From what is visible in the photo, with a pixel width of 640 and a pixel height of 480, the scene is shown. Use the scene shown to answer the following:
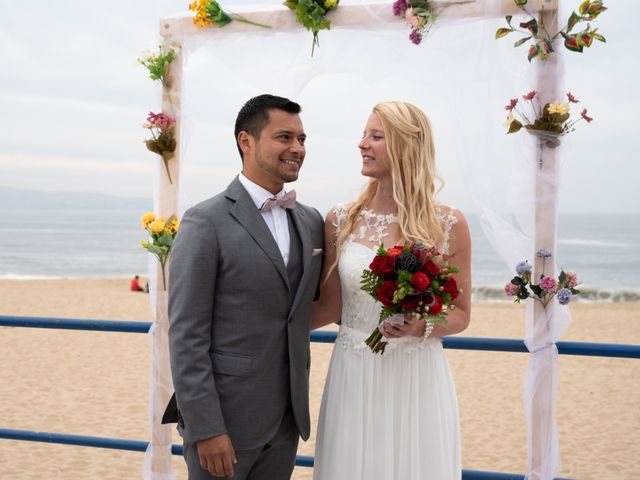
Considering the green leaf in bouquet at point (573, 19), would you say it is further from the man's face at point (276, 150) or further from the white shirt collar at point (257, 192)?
the white shirt collar at point (257, 192)

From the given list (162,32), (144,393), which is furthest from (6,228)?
(162,32)

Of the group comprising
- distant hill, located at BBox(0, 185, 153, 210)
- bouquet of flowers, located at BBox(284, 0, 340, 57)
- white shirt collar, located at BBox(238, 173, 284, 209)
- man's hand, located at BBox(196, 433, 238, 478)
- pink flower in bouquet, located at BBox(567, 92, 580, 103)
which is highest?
distant hill, located at BBox(0, 185, 153, 210)

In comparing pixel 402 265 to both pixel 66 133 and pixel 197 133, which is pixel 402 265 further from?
pixel 66 133

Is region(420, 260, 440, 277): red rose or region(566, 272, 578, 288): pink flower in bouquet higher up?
region(420, 260, 440, 277): red rose

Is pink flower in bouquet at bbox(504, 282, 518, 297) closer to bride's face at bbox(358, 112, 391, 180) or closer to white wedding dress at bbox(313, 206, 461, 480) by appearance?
white wedding dress at bbox(313, 206, 461, 480)

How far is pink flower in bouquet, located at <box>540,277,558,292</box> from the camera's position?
123 inches

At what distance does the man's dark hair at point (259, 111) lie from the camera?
2.50 m

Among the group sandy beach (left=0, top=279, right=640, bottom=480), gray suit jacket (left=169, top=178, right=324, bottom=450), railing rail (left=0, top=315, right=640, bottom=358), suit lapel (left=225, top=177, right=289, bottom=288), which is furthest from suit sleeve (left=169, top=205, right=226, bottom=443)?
sandy beach (left=0, top=279, right=640, bottom=480)

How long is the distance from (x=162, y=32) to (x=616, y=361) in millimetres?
11447

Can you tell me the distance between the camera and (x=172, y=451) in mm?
3691

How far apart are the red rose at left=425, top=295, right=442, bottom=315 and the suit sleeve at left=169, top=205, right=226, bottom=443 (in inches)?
29.4

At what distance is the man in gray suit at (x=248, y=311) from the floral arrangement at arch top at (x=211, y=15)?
3.84 ft

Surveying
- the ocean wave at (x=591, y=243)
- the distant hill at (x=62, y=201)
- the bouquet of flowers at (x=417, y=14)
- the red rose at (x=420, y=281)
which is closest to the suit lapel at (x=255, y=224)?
the red rose at (x=420, y=281)

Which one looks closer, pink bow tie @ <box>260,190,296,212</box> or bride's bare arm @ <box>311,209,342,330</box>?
pink bow tie @ <box>260,190,296,212</box>
